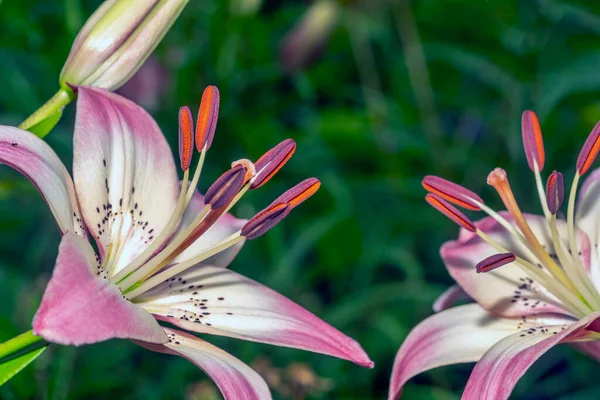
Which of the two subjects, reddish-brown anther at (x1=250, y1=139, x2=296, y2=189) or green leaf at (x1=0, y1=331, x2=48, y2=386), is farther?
reddish-brown anther at (x1=250, y1=139, x2=296, y2=189)

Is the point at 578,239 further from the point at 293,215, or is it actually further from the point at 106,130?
the point at 293,215

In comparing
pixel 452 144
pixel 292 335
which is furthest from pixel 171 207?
pixel 452 144

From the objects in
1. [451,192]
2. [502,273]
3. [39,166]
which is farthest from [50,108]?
[502,273]

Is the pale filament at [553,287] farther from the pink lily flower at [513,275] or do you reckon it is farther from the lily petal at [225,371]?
the lily petal at [225,371]

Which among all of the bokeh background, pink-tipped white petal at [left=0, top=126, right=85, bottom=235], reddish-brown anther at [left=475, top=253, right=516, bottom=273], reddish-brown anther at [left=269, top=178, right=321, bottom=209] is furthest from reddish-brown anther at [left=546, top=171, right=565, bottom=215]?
the bokeh background

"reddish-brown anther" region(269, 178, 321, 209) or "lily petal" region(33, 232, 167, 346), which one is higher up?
"reddish-brown anther" region(269, 178, 321, 209)

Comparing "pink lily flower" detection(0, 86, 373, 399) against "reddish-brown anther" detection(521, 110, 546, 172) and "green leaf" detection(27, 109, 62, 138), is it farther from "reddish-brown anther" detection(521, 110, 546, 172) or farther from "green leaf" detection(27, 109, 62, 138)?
"reddish-brown anther" detection(521, 110, 546, 172)
